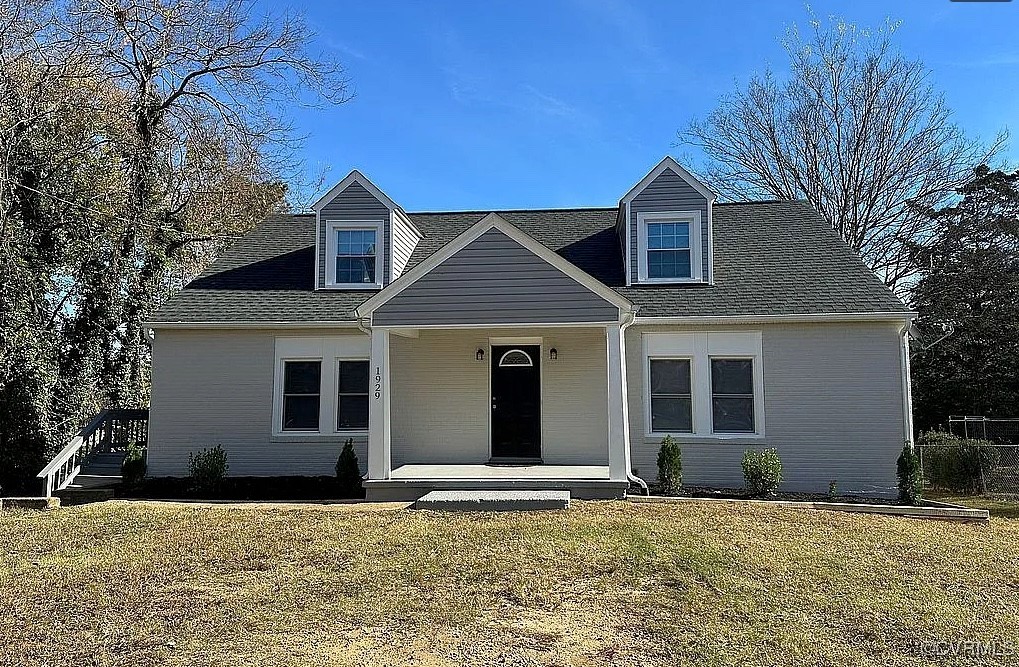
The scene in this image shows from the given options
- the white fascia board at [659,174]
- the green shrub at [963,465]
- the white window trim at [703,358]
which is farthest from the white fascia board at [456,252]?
the green shrub at [963,465]

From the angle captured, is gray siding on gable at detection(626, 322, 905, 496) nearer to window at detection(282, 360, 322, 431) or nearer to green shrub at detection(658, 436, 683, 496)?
green shrub at detection(658, 436, 683, 496)

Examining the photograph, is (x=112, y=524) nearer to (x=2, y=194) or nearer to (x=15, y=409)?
(x=15, y=409)

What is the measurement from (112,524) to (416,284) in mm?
5231

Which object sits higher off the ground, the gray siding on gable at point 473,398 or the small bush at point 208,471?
the gray siding on gable at point 473,398

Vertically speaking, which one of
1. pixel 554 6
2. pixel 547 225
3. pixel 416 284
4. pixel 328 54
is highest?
pixel 328 54

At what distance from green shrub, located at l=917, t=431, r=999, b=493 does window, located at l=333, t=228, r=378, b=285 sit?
12.3 m

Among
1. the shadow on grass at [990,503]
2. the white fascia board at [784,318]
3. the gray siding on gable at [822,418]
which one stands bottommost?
the shadow on grass at [990,503]

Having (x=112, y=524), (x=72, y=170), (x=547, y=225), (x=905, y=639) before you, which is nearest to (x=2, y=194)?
(x=72, y=170)

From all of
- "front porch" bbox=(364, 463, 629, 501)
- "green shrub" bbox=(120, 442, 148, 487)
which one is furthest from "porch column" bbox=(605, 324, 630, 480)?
"green shrub" bbox=(120, 442, 148, 487)

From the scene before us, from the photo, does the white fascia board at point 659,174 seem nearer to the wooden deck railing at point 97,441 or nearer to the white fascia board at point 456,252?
the white fascia board at point 456,252

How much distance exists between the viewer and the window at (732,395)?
1302 cm

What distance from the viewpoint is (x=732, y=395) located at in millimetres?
13086

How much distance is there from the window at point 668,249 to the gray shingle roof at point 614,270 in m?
0.41

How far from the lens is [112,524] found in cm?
915
